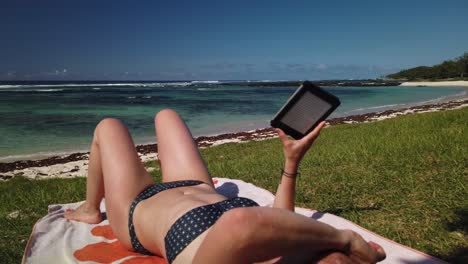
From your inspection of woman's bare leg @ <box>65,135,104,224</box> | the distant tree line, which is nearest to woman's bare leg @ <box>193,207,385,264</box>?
woman's bare leg @ <box>65,135,104,224</box>

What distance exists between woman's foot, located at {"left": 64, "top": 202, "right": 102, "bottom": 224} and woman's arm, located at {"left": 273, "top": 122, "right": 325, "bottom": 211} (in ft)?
6.10

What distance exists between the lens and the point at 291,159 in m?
2.56

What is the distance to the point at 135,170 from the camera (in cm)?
297

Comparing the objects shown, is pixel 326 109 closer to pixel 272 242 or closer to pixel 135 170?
pixel 272 242

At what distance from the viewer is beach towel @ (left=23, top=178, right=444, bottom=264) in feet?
8.96

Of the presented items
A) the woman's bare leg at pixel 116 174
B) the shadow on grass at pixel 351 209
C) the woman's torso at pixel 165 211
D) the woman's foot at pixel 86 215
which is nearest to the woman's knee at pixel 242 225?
the woman's torso at pixel 165 211


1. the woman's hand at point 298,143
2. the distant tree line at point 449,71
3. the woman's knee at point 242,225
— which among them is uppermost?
the distant tree line at point 449,71

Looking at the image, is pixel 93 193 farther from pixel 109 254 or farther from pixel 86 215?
pixel 109 254

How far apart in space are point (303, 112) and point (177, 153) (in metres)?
1.35

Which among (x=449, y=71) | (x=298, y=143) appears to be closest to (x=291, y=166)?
(x=298, y=143)

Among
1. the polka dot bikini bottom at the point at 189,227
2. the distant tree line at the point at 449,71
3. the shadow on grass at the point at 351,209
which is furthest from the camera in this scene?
the distant tree line at the point at 449,71

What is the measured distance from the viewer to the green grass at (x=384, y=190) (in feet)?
10.8

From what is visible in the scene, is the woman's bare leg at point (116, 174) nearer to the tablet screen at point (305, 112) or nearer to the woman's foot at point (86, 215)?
the woman's foot at point (86, 215)

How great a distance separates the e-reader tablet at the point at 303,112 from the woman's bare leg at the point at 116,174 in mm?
1230
